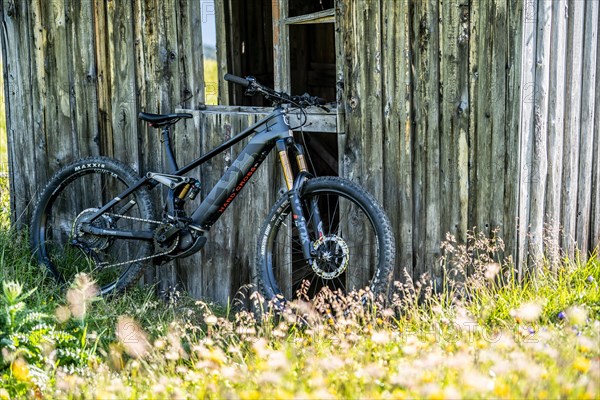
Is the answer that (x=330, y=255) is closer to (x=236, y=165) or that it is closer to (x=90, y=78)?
(x=236, y=165)

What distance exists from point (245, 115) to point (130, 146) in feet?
3.35

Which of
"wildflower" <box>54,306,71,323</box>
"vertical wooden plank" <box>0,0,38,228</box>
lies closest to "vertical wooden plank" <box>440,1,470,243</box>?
"wildflower" <box>54,306,71,323</box>

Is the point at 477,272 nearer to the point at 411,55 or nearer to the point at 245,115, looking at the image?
the point at 411,55

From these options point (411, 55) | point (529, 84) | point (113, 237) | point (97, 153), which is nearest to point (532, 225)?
point (529, 84)

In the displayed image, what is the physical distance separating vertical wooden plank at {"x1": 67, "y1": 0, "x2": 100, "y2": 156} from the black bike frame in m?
0.85

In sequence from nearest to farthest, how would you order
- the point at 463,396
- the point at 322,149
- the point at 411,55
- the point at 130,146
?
the point at 463,396
the point at 411,55
the point at 130,146
the point at 322,149

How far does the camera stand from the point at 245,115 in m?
5.98

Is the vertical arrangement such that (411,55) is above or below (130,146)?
above

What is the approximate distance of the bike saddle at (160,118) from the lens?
586cm

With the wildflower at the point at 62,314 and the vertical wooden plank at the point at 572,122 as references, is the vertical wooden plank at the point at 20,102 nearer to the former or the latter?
the wildflower at the point at 62,314

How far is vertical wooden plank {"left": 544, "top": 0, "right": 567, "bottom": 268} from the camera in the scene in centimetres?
548

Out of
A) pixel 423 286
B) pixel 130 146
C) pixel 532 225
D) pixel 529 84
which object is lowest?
pixel 423 286

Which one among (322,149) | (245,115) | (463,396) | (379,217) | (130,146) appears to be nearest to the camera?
(463,396)

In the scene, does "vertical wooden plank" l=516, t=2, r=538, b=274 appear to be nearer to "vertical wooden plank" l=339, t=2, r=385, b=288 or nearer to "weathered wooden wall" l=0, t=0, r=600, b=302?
"weathered wooden wall" l=0, t=0, r=600, b=302
